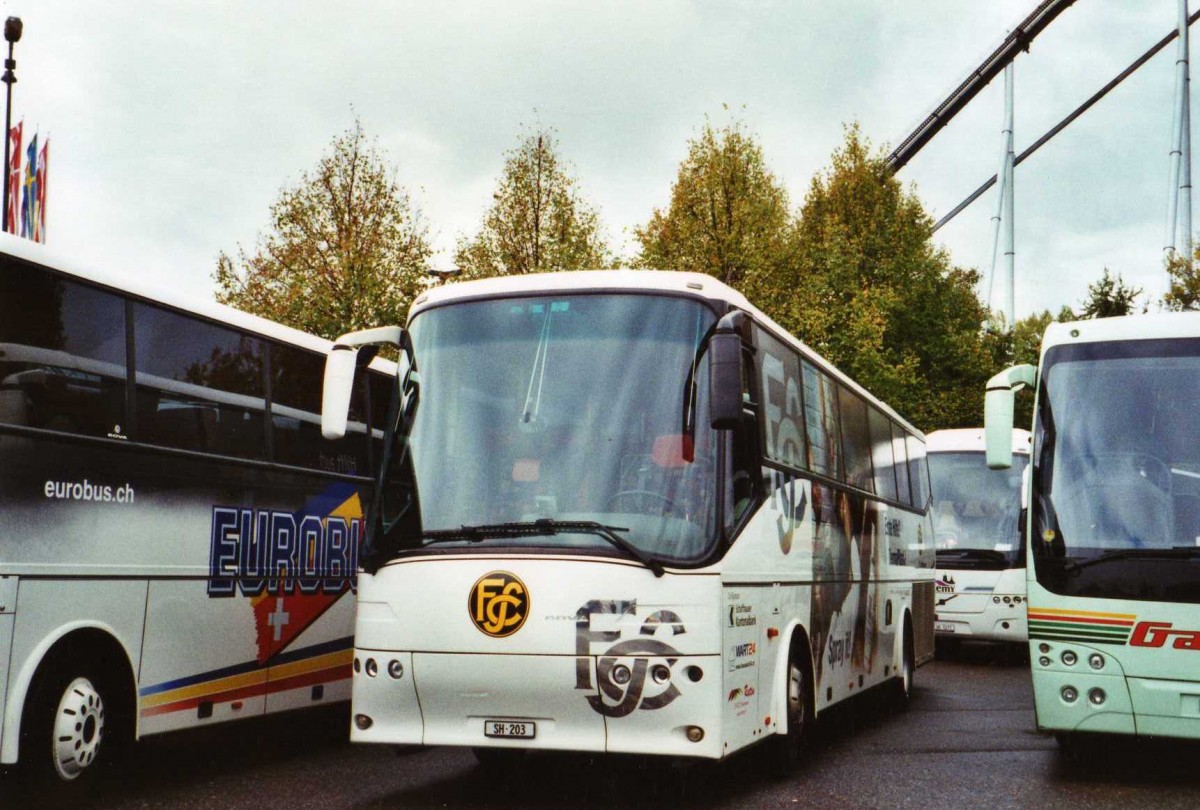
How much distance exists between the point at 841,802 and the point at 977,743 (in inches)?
135

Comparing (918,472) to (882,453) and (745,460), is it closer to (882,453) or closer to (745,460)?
(882,453)

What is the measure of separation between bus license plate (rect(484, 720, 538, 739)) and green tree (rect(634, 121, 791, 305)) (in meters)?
26.4

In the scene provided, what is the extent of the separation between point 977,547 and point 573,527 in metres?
14.4

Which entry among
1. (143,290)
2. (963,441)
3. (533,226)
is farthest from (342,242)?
(143,290)

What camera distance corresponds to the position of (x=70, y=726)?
25.5 feet

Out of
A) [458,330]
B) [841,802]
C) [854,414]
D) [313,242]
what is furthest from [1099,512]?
[313,242]

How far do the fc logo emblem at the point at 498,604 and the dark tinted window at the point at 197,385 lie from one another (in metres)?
2.44

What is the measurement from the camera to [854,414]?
1276 cm

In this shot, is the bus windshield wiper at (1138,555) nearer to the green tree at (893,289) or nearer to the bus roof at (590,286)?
the bus roof at (590,286)

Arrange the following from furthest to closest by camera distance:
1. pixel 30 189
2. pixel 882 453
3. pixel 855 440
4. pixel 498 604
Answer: pixel 30 189 < pixel 882 453 < pixel 855 440 < pixel 498 604

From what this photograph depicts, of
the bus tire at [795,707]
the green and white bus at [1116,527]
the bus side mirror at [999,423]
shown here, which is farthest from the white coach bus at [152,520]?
the green and white bus at [1116,527]

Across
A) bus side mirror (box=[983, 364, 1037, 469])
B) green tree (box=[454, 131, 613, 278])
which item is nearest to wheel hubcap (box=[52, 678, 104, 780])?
bus side mirror (box=[983, 364, 1037, 469])

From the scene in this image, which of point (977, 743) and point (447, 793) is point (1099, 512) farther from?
point (447, 793)

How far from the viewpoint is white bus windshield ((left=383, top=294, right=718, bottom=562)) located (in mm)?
7645
